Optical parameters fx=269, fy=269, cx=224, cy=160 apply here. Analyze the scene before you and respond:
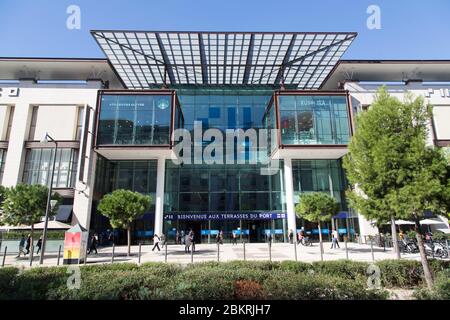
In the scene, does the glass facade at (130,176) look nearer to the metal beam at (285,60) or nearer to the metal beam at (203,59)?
the metal beam at (203,59)

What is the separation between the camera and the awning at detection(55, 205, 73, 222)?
26.7 metres

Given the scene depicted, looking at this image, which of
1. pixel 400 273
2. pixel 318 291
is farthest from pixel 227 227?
pixel 318 291

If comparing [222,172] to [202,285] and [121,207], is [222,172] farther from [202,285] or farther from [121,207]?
[202,285]

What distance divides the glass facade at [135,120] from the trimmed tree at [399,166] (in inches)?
853

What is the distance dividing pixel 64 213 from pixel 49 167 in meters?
5.53

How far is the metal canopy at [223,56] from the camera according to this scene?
88.3 feet

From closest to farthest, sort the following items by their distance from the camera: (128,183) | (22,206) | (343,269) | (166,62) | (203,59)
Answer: (343,269), (22,206), (203,59), (166,62), (128,183)

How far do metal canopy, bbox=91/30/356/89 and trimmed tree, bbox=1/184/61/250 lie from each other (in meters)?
16.2

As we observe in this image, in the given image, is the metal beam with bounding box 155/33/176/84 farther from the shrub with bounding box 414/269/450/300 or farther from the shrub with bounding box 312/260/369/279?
the shrub with bounding box 414/269/450/300

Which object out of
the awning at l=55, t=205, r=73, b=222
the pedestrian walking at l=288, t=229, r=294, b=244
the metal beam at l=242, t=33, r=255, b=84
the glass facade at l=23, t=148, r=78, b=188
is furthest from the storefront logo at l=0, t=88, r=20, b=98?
the pedestrian walking at l=288, t=229, r=294, b=244

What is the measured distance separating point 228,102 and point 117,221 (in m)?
22.1

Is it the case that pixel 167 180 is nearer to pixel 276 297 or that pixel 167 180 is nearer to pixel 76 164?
pixel 76 164

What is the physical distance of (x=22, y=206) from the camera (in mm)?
18812
